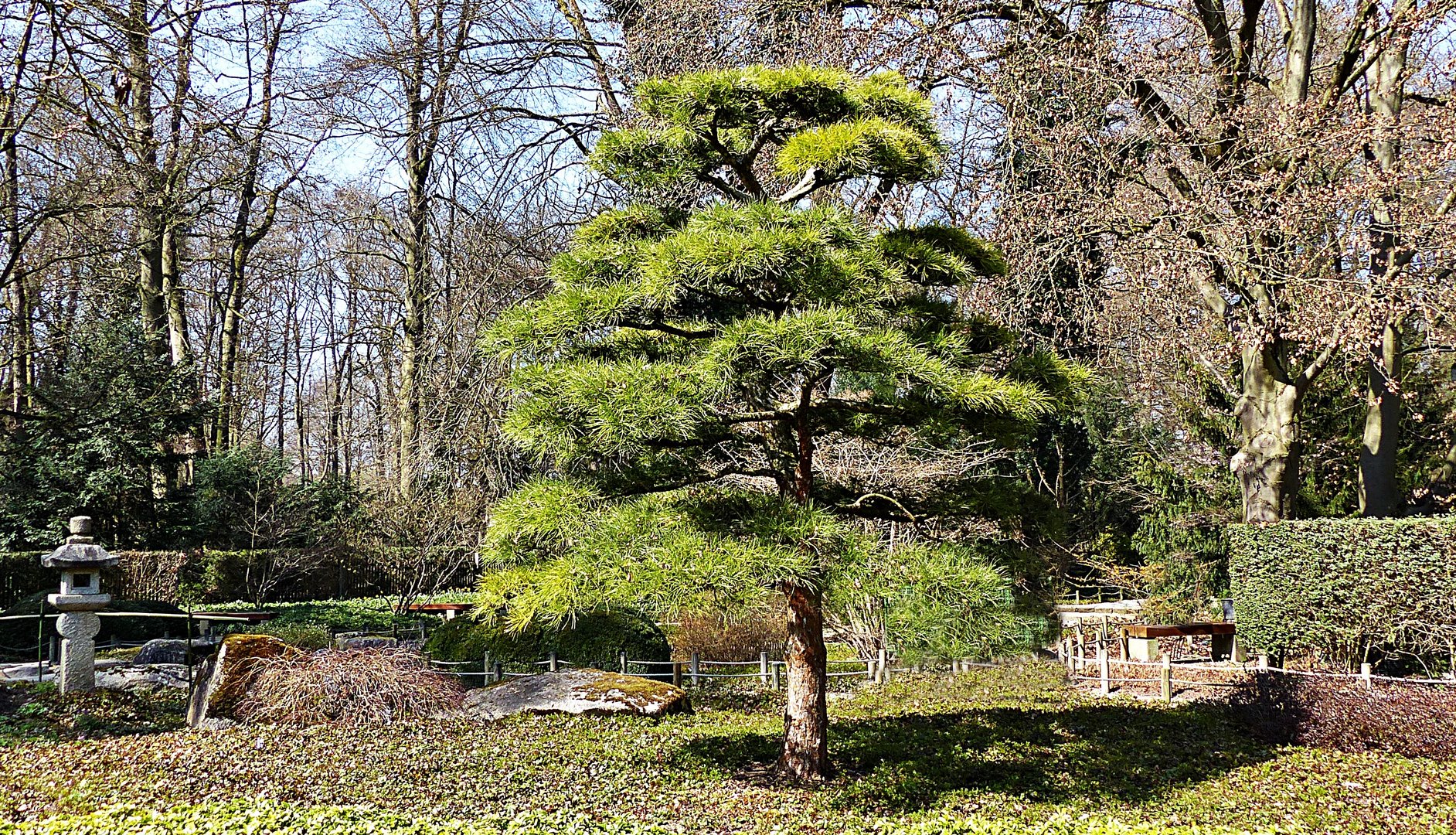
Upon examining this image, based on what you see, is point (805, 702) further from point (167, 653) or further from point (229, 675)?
point (167, 653)

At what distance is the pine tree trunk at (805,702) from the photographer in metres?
5.35

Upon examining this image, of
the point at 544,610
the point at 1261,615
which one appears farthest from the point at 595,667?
the point at 1261,615

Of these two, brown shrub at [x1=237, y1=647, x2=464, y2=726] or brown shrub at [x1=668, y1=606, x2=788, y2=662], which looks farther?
brown shrub at [x1=668, y1=606, x2=788, y2=662]

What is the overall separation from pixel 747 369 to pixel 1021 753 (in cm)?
329

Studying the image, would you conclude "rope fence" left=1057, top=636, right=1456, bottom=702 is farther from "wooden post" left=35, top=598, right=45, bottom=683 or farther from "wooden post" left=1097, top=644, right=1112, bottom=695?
"wooden post" left=35, top=598, right=45, bottom=683

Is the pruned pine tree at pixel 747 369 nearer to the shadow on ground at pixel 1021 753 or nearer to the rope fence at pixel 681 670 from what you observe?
the shadow on ground at pixel 1021 753

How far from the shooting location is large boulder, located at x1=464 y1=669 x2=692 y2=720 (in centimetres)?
748

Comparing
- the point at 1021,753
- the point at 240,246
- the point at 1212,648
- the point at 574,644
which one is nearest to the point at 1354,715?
the point at 1021,753

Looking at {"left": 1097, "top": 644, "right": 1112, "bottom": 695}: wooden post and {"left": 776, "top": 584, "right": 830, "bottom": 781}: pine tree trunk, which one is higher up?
{"left": 776, "top": 584, "right": 830, "bottom": 781}: pine tree trunk

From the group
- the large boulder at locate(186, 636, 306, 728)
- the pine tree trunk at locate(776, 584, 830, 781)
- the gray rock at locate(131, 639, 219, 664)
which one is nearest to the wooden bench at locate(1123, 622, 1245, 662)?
the pine tree trunk at locate(776, 584, 830, 781)

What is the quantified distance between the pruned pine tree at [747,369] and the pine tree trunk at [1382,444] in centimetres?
589

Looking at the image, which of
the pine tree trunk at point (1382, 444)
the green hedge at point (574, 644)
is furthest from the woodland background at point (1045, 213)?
the green hedge at point (574, 644)

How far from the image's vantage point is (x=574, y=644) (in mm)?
9070

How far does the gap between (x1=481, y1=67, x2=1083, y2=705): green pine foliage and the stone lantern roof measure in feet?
15.7
